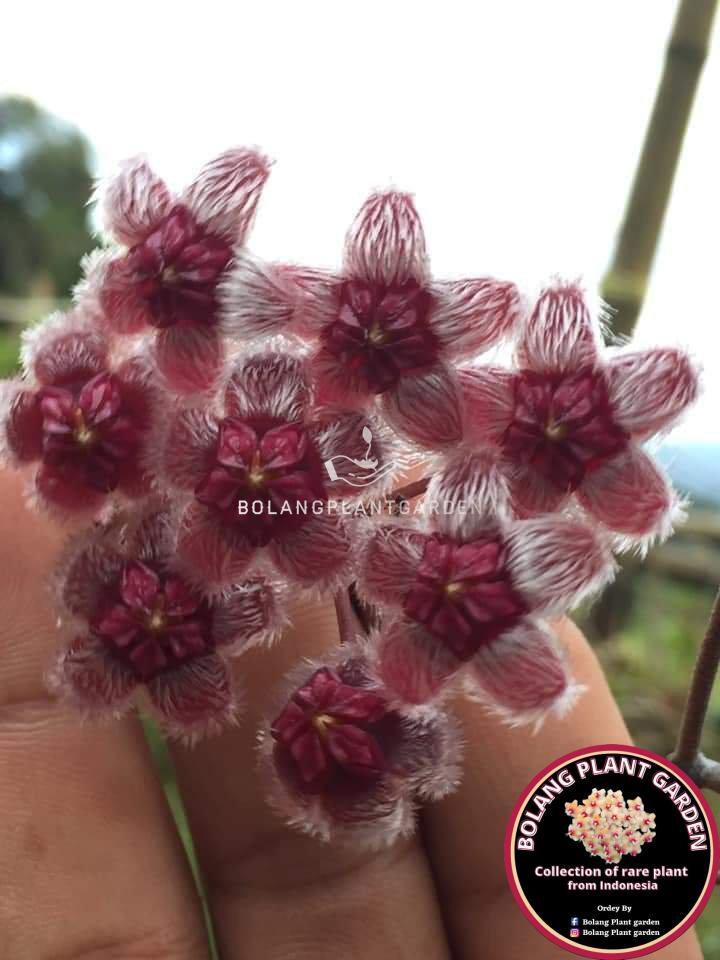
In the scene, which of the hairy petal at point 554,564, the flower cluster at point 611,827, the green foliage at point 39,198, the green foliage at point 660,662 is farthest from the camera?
the green foliage at point 39,198

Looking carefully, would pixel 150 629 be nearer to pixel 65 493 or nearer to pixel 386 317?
pixel 65 493

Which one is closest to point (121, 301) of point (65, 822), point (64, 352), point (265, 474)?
point (64, 352)

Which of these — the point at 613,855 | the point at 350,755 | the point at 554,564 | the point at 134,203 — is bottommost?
the point at 613,855

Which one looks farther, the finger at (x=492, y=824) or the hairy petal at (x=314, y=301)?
the finger at (x=492, y=824)

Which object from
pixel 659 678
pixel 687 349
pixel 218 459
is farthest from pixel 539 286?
pixel 659 678

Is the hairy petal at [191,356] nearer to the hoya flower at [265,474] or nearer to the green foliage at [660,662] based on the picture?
the hoya flower at [265,474]

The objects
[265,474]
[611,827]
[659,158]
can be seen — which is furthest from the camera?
[659,158]

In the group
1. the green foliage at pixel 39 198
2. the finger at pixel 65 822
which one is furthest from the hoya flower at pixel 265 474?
the green foliage at pixel 39 198
